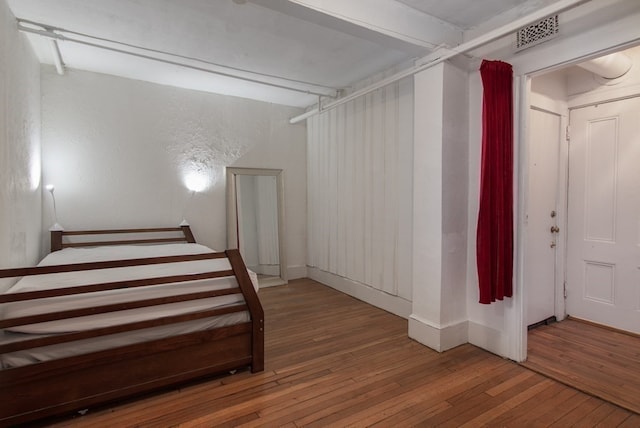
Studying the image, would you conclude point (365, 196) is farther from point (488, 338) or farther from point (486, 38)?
point (486, 38)

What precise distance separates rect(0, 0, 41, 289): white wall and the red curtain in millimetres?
3494

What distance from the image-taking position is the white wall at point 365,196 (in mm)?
3508

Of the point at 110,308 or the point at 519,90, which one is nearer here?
the point at 110,308

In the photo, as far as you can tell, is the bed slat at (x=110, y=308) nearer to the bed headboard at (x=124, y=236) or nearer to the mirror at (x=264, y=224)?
the bed headboard at (x=124, y=236)

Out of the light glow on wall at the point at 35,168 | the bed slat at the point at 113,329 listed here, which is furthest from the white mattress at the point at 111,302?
the light glow on wall at the point at 35,168

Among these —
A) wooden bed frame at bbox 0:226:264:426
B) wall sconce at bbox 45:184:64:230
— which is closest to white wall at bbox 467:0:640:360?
wooden bed frame at bbox 0:226:264:426

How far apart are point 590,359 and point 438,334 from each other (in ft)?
3.78

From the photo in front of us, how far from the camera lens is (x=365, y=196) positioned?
406cm

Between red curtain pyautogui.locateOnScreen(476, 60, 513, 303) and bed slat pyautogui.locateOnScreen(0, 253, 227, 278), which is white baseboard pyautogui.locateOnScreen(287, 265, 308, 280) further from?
red curtain pyautogui.locateOnScreen(476, 60, 513, 303)

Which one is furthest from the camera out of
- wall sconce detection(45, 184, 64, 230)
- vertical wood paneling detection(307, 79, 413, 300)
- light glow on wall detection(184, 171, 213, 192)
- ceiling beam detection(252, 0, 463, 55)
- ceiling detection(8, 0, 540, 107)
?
light glow on wall detection(184, 171, 213, 192)

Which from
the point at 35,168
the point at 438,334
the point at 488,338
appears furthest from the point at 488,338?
the point at 35,168

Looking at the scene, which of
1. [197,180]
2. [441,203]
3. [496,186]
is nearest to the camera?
[496,186]

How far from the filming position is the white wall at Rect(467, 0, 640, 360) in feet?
6.70

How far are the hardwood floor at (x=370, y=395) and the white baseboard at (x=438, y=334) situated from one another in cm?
7
